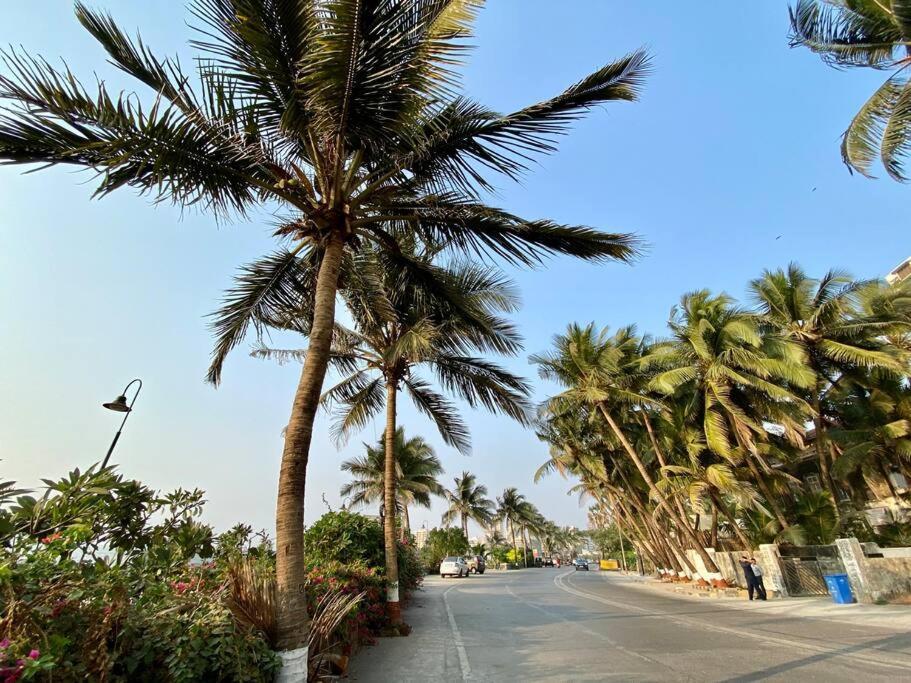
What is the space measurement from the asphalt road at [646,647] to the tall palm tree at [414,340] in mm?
2289

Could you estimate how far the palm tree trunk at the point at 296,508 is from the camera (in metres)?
3.83

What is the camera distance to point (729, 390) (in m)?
17.4

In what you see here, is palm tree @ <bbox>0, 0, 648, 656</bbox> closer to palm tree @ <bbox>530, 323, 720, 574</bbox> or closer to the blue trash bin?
the blue trash bin

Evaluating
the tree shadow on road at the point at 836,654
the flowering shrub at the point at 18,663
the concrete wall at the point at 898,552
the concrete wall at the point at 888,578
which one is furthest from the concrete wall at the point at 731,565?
A: the flowering shrub at the point at 18,663

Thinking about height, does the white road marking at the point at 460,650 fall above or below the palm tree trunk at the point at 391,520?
below

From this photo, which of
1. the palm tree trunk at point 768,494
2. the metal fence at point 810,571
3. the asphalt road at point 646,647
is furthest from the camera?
the palm tree trunk at point 768,494

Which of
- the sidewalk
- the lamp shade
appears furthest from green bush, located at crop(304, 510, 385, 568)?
the sidewalk

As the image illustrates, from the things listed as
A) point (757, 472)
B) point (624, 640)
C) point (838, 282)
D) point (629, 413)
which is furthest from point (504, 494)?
point (624, 640)

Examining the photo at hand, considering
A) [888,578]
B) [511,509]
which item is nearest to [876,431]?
[888,578]

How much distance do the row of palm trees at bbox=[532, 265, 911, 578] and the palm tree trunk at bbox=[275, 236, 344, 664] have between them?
11.1 meters

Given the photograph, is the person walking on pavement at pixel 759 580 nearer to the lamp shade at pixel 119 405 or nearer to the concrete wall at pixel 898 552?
the concrete wall at pixel 898 552

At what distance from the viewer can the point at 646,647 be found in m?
7.44

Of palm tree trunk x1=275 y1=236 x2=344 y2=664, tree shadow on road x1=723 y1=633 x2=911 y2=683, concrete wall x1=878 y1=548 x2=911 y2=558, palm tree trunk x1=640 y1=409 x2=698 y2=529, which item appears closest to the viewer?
palm tree trunk x1=275 y1=236 x2=344 y2=664

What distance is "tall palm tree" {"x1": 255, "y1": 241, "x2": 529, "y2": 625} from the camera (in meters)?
7.46
